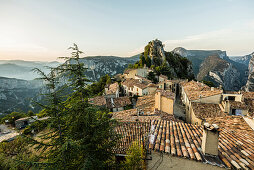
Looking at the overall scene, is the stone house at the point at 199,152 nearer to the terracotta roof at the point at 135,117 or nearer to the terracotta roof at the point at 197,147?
the terracotta roof at the point at 197,147

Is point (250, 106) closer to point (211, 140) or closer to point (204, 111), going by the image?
point (204, 111)

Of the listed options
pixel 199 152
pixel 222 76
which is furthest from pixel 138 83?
pixel 222 76

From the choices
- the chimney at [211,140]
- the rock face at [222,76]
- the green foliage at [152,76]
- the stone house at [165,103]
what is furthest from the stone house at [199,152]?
the rock face at [222,76]

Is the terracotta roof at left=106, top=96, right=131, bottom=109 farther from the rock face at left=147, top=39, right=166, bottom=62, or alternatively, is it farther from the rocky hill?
the rock face at left=147, top=39, right=166, bottom=62

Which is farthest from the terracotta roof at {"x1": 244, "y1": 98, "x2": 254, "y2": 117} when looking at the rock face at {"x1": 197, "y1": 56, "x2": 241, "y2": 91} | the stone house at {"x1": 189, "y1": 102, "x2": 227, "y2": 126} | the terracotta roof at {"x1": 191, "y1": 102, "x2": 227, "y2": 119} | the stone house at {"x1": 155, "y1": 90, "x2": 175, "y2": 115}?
the rock face at {"x1": 197, "y1": 56, "x2": 241, "y2": 91}

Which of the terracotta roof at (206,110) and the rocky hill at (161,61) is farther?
the rocky hill at (161,61)

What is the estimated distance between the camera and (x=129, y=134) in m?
10.4

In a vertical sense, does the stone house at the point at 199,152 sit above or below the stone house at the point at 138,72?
below

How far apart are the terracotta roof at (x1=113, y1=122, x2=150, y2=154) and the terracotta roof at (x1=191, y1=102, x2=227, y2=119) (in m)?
10.1

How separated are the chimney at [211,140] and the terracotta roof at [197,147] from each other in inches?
9.3

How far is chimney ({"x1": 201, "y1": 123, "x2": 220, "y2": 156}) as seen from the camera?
177 inches

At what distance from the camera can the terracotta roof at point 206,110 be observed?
1598 centimetres

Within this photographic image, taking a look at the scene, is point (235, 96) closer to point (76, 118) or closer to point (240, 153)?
point (240, 153)

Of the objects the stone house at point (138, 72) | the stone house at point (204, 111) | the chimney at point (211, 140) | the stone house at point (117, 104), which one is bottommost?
the stone house at point (117, 104)
